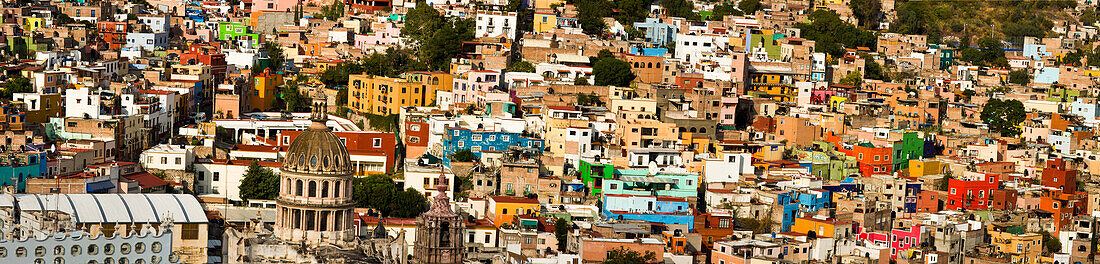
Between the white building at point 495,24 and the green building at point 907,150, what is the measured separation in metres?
12.7

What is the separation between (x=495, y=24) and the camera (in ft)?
193

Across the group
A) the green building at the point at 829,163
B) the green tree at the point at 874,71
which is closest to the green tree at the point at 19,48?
the green building at the point at 829,163

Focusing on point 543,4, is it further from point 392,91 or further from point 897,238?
point 897,238

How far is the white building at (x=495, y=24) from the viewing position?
192 feet

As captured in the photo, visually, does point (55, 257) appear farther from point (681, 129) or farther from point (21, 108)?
point (681, 129)

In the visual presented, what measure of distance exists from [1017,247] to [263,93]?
18905 mm

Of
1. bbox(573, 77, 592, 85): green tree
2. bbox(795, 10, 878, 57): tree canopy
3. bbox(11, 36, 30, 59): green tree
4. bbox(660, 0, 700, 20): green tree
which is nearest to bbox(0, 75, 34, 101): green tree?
bbox(11, 36, 30, 59): green tree

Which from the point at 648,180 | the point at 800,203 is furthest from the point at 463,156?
the point at 800,203

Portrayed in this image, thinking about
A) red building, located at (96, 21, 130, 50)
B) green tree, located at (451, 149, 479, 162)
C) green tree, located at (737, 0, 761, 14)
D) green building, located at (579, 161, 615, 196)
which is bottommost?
green building, located at (579, 161, 615, 196)

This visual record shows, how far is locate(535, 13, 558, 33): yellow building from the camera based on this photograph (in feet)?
198

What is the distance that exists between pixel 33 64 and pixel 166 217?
16.3m

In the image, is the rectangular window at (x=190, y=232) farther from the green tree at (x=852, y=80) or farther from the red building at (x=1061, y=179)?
the green tree at (x=852, y=80)

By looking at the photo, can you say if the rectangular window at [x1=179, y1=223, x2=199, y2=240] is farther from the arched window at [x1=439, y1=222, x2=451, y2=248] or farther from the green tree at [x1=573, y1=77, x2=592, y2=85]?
the green tree at [x1=573, y1=77, x2=592, y2=85]

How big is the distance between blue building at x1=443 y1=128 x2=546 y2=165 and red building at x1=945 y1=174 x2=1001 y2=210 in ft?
32.2
